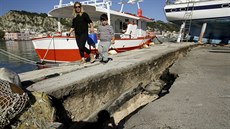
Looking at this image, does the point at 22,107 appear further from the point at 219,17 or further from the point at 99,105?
the point at 219,17

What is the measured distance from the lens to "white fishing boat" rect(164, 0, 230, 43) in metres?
15.9

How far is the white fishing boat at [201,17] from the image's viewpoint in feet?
52.1

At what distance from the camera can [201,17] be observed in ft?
55.6

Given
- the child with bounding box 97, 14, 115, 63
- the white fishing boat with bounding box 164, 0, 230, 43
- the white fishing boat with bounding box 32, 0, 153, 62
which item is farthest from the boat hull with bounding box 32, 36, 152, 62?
the white fishing boat with bounding box 164, 0, 230, 43

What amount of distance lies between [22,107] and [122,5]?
625 inches

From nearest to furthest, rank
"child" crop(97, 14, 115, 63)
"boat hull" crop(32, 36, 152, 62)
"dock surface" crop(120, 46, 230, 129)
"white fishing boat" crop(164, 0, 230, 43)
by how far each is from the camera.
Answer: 1. "dock surface" crop(120, 46, 230, 129)
2. "child" crop(97, 14, 115, 63)
3. "boat hull" crop(32, 36, 152, 62)
4. "white fishing boat" crop(164, 0, 230, 43)

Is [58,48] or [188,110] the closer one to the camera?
[188,110]

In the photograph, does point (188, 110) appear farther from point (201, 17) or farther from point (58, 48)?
point (201, 17)

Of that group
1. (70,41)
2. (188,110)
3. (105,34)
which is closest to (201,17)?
(70,41)

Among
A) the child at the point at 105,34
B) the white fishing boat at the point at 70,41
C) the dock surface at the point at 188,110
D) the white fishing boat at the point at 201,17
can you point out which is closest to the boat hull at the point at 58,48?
the white fishing boat at the point at 70,41

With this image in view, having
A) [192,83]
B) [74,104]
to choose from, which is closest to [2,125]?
[74,104]

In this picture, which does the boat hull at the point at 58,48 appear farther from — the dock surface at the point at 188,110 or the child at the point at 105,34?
the dock surface at the point at 188,110

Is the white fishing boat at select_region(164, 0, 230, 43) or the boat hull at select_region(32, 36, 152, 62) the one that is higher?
the white fishing boat at select_region(164, 0, 230, 43)

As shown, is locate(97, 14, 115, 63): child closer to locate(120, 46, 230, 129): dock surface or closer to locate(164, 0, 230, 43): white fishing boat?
locate(120, 46, 230, 129): dock surface
